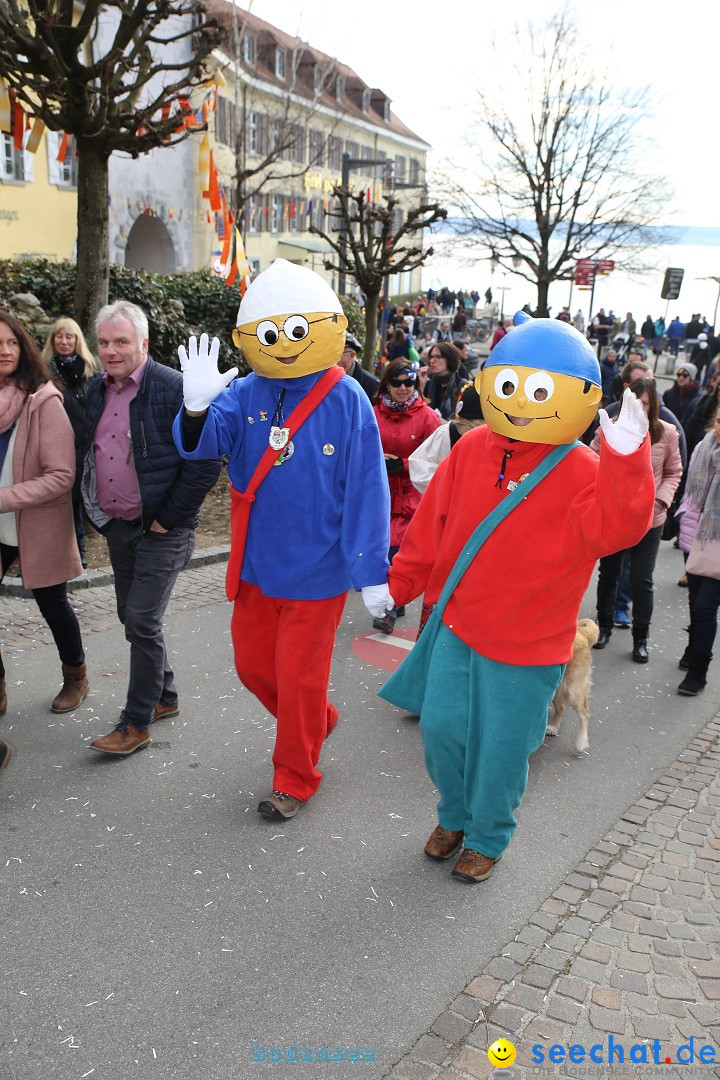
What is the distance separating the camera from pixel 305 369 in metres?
3.55

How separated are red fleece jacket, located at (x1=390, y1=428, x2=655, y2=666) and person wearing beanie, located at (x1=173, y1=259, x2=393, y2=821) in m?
0.37

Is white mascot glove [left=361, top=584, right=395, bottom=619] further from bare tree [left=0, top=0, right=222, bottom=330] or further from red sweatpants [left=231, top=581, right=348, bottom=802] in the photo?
bare tree [left=0, top=0, right=222, bottom=330]

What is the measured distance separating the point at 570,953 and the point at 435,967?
1.60ft

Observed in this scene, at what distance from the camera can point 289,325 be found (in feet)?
11.4

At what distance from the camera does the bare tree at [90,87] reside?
752 centimetres

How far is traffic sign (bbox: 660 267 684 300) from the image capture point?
86.8 ft

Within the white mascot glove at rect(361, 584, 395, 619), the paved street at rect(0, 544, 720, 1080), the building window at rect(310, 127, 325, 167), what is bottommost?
the paved street at rect(0, 544, 720, 1080)

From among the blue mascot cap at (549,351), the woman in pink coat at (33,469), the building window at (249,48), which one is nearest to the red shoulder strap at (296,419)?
the blue mascot cap at (549,351)

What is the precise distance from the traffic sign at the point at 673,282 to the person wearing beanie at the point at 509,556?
25.8 metres

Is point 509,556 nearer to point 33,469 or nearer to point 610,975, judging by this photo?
point 610,975

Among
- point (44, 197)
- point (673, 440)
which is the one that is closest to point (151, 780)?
point (673, 440)

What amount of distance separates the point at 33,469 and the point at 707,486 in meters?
3.83

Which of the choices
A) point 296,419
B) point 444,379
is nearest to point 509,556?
point 296,419

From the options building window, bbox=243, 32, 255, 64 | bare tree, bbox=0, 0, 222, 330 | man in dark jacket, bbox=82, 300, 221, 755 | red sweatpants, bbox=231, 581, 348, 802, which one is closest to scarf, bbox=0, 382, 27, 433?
man in dark jacket, bbox=82, 300, 221, 755
